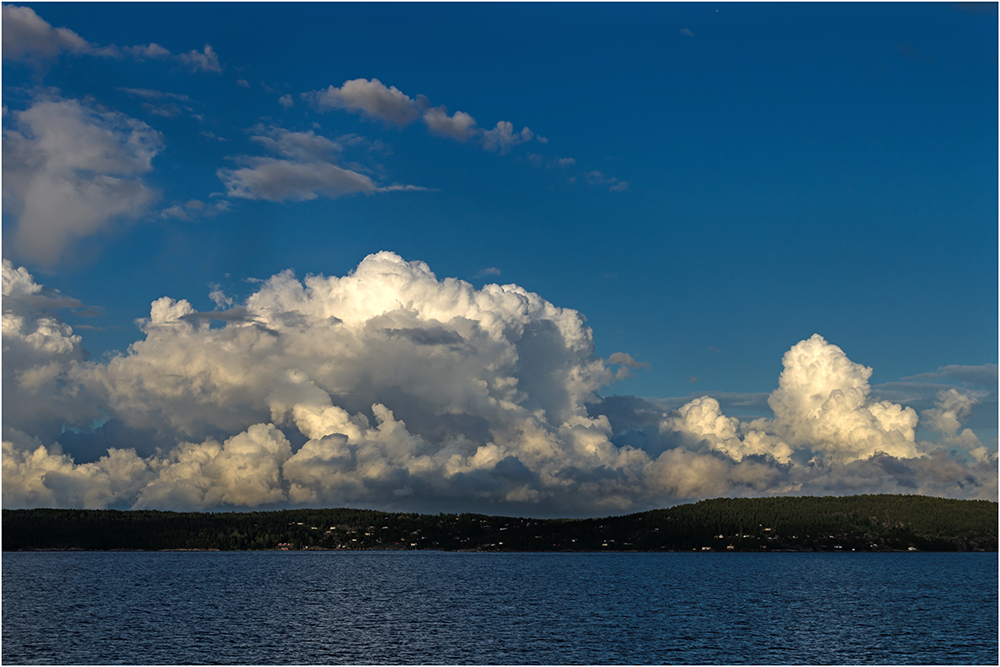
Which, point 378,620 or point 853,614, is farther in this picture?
point 853,614

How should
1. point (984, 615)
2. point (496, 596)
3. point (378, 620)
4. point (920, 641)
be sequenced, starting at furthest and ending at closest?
1. point (496, 596)
2. point (984, 615)
3. point (378, 620)
4. point (920, 641)

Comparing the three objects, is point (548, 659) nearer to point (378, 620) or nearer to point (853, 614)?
point (378, 620)

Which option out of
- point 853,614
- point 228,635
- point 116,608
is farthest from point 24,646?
point 853,614

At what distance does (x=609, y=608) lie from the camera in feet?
555

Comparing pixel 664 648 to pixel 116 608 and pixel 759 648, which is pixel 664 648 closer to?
pixel 759 648

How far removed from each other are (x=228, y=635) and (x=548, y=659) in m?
54.6

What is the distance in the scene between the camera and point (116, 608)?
6452 inches

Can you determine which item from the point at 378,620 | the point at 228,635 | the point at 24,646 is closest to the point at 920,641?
the point at 378,620

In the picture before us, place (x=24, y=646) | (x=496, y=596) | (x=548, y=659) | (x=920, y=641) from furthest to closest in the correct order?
(x=496, y=596) < (x=920, y=641) < (x=24, y=646) < (x=548, y=659)

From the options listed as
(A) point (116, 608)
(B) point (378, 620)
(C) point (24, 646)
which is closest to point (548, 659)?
(B) point (378, 620)

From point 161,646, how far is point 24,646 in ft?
63.4

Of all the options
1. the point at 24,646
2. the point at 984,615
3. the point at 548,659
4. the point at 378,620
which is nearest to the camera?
the point at 548,659

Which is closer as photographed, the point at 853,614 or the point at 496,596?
the point at 853,614

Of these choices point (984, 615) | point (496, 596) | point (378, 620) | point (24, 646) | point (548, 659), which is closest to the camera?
point (548, 659)
